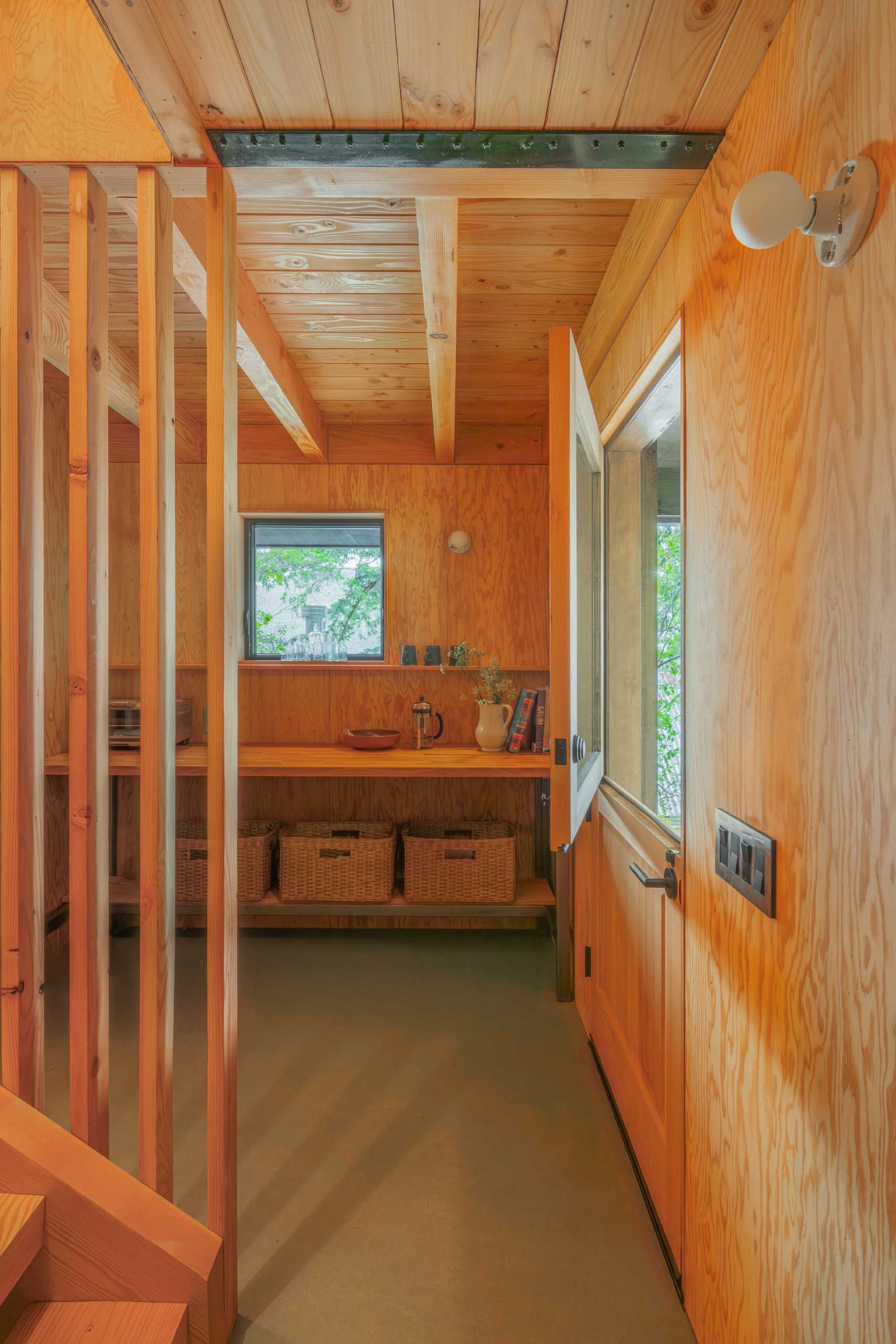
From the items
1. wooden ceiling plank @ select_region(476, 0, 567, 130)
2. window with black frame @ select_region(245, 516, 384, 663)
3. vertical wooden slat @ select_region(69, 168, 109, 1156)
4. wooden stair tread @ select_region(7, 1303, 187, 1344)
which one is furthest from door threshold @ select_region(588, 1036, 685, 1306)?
wooden ceiling plank @ select_region(476, 0, 567, 130)

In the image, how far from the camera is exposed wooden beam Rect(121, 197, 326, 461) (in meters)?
1.60

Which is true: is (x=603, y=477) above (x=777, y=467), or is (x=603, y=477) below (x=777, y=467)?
above

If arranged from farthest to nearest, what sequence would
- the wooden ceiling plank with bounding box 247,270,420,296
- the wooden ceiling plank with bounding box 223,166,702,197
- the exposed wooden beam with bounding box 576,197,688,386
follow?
the wooden ceiling plank with bounding box 247,270,420,296
the exposed wooden beam with bounding box 576,197,688,386
the wooden ceiling plank with bounding box 223,166,702,197

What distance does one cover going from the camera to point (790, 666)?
1.01 meters

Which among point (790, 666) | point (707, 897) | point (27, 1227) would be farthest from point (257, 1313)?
point (790, 666)

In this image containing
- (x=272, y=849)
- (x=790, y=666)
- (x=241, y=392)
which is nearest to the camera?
(x=790, y=666)

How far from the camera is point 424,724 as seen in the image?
11.3 feet

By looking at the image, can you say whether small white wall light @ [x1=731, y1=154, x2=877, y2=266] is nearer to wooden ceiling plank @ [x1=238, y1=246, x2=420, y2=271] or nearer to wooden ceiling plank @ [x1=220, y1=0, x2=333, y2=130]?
wooden ceiling plank @ [x1=220, y1=0, x2=333, y2=130]

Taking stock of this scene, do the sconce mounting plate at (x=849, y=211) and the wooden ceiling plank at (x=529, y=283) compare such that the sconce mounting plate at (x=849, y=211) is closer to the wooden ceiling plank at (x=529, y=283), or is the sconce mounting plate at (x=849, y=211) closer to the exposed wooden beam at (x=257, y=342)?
the exposed wooden beam at (x=257, y=342)

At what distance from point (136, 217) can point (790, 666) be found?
4.65 feet

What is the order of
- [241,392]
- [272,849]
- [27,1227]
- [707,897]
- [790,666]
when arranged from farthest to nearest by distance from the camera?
[272,849]
[241,392]
[707,897]
[27,1227]
[790,666]

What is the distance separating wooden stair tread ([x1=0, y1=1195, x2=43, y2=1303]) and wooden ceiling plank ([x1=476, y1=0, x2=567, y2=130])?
1904 mm

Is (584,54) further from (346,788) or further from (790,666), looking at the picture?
(346,788)

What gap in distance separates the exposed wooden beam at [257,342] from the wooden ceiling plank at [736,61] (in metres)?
0.93
